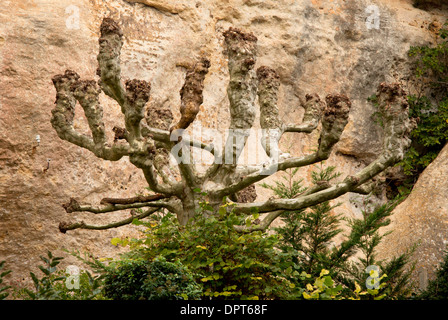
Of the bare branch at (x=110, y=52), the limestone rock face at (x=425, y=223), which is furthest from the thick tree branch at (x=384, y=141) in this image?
the limestone rock face at (x=425, y=223)

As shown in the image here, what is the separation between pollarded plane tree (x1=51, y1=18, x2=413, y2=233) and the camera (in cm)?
604

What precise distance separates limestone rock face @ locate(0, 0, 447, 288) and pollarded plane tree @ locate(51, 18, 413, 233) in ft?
6.38

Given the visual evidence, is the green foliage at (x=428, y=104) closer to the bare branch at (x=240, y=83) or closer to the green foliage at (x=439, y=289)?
the green foliage at (x=439, y=289)

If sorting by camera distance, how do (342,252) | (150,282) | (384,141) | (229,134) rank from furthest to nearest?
(342,252) → (229,134) → (384,141) → (150,282)

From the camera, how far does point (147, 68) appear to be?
10.9 m

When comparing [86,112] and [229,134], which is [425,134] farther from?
[86,112]

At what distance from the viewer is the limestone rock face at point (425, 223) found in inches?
396

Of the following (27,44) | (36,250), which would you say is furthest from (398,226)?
(27,44)

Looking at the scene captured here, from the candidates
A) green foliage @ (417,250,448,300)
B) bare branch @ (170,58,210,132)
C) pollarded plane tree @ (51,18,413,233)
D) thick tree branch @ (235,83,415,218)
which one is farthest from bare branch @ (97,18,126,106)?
green foliage @ (417,250,448,300)

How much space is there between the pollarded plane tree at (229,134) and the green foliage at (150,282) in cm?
148

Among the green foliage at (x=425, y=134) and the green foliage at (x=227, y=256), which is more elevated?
the green foliage at (x=425, y=134)

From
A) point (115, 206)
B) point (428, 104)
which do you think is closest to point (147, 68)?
point (115, 206)

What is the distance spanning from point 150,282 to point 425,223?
7271mm
